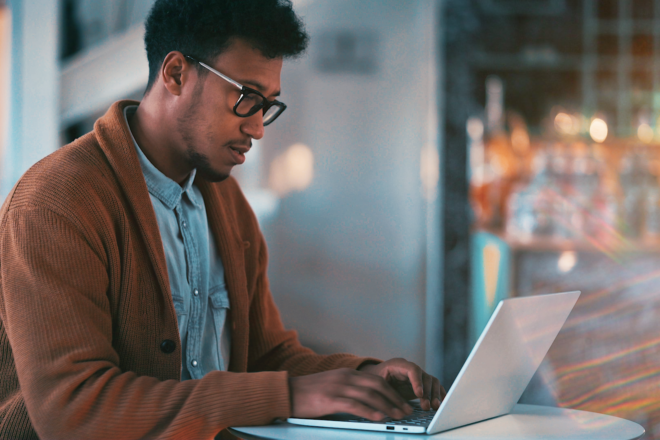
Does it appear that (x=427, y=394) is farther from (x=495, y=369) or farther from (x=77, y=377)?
(x=77, y=377)

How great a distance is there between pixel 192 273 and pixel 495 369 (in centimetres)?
62

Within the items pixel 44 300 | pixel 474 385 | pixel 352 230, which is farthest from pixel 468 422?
pixel 352 230

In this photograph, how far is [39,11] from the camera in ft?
9.27

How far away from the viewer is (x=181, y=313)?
123 cm

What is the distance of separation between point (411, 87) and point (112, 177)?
2322 millimetres

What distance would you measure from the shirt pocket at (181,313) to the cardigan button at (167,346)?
11 centimetres

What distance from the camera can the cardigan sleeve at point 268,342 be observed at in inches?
54.4

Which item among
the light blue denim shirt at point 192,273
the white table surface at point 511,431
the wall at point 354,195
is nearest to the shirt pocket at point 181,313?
the light blue denim shirt at point 192,273

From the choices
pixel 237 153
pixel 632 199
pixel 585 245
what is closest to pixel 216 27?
pixel 237 153

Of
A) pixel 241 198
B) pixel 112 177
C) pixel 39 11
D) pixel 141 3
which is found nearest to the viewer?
pixel 112 177

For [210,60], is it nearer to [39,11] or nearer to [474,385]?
[474,385]

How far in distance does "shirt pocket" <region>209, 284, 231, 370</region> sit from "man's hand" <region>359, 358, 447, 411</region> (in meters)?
0.33

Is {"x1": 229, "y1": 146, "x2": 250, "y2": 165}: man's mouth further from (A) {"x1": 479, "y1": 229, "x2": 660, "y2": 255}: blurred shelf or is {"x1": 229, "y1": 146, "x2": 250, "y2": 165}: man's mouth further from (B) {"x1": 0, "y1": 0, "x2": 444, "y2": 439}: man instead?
(A) {"x1": 479, "y1": 229, "x2": 660, "y2": 255}: blurred shelf

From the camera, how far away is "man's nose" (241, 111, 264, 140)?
1231 mm
